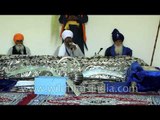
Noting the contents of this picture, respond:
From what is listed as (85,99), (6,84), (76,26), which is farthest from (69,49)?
(85,99)

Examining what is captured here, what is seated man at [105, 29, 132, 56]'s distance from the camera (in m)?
3.58

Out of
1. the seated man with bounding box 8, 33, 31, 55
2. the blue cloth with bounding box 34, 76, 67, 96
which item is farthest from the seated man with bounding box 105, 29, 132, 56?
the blue cloth with bounding box 34, 76, 67, 96

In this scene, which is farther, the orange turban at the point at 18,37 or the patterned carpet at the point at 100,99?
the orange turban at the point at 18,37

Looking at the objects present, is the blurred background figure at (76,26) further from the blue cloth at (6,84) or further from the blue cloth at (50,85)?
the blue cloth at (50,85)

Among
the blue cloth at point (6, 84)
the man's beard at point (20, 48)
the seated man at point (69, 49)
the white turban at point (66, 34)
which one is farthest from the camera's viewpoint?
the man's beard at point (20, 48)

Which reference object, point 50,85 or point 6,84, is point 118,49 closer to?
point 6,84

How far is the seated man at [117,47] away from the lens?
3.58m

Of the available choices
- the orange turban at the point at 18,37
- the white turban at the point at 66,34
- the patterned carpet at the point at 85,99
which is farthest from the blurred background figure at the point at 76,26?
the patterned carpet at the point at 85,99

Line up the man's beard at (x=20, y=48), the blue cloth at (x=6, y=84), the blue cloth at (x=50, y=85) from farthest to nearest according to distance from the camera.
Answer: the man's beard at (x=20, y=48), the blue cloth at (x=6, y=84), the blue cloth at (x=50, y=85)

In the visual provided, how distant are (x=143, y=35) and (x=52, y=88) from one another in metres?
2.43

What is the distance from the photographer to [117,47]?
3.62 m

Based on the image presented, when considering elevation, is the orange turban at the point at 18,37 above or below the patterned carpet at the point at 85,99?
above

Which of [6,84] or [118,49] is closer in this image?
[6,84]
